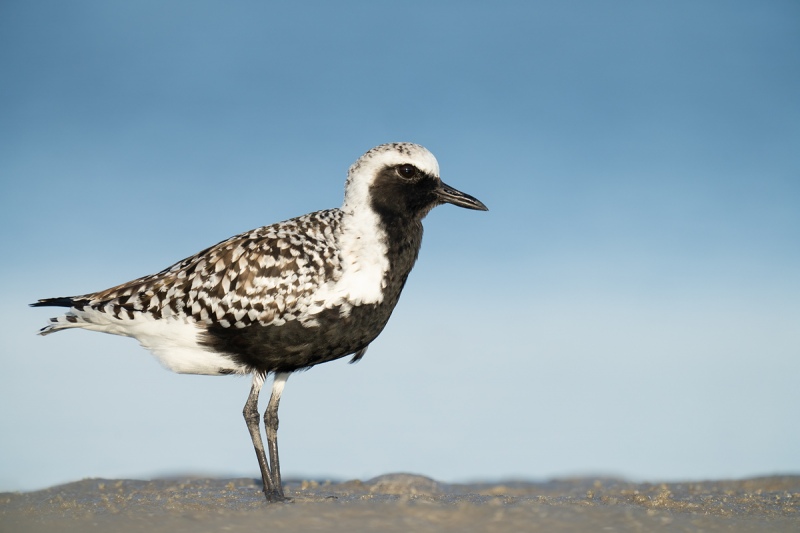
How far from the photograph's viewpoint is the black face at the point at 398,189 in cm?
1027

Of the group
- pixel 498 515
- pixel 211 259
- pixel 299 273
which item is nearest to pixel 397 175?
pixel 299 273

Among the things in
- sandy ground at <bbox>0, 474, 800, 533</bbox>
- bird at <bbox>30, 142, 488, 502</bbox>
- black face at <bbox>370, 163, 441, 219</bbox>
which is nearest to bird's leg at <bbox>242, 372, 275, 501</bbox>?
bird at <bbox>30, 142, 488, 502</bbox>

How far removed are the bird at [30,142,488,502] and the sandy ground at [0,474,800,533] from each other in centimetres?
130

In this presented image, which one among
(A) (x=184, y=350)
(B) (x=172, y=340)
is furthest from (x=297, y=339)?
(B) (x=172, y=340)

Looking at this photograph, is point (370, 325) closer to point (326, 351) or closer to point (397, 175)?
point (326, 351)

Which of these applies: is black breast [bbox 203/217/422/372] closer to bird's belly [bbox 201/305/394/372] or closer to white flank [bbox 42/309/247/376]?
bird's belly [bbox 201/305/394/372]

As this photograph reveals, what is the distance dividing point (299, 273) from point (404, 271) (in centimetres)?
147

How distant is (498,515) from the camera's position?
8.08 metres

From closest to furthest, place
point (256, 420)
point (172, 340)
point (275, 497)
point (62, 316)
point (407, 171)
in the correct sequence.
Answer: point (275, 497)
point (256, 420)
point (172, 340)
point (407, 171)
point (62, 316)

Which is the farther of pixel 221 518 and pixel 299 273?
pixel 299 273

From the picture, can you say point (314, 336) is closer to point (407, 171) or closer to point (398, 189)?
point (398, 189)

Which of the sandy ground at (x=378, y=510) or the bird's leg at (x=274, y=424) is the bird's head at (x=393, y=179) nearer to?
the bird's leg at (x=274, y=424)

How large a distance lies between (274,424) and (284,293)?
1.86m

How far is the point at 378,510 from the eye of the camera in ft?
27.0
